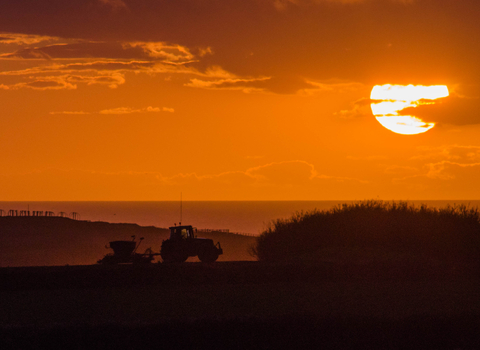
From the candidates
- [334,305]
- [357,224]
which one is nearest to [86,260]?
[357,224]

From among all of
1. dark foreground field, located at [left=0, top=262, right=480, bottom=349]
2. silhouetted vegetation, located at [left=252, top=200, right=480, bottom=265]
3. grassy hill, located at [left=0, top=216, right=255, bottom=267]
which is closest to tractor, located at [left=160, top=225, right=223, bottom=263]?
silhouetted vegetation, located at [left=252, top=200, right=480, bottom=265]

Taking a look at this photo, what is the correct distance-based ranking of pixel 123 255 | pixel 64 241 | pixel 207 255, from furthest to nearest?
pixel 64 241 < pixel 207 255 < pixel 123 255

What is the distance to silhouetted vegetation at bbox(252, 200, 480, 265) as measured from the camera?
26625mm

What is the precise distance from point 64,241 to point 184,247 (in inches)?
1080

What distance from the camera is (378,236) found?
28938 millimetres

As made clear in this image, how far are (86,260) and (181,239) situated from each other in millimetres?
16274

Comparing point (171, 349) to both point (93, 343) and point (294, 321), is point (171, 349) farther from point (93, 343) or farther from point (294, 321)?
point (294, 321)

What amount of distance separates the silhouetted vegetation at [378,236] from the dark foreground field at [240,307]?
411 cm

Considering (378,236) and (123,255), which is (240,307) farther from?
(378,236)

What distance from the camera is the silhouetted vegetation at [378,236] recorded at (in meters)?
26.6

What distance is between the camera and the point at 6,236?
53.4 m

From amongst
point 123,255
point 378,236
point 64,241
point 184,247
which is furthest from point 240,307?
point 64,241

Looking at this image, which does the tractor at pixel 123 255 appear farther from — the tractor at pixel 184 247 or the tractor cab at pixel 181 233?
the tractor cab at pixel 181 233

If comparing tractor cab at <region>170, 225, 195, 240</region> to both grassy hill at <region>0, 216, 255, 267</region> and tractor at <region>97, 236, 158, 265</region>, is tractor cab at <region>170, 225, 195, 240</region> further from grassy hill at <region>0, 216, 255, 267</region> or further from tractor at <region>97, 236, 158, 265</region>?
grassy hill at <region>0, 216, 255, 267</region>
